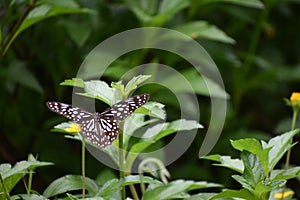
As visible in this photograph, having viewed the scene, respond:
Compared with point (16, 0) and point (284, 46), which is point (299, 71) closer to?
point (284, 46)

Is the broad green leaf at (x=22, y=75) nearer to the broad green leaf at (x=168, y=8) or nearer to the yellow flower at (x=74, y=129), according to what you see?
the broad green leaf at (x=168, y=8)

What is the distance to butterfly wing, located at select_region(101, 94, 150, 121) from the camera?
65 centimetres

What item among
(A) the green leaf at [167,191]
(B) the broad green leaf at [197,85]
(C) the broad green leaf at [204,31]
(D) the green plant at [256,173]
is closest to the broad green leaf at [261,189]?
(D) the green plant at [256,173]

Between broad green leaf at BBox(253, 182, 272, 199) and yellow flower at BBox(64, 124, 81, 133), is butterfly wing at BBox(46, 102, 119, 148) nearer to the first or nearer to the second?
yellow flower at BBox(64, 124, 81, 133)

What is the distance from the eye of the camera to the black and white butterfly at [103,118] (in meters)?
0.65

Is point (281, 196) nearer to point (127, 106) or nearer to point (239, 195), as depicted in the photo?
point (239, 195)

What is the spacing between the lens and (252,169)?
0.70 m

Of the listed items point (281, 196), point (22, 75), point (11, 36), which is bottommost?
point (281, 196)

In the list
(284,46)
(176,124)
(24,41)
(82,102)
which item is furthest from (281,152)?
(284,46)

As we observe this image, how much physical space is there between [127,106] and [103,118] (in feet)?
0.11

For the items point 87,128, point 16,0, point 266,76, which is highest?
point 16,0

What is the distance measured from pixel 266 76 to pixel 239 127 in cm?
16

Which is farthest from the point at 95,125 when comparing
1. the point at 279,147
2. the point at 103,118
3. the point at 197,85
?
the point at 197,85

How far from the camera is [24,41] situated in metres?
1.31
